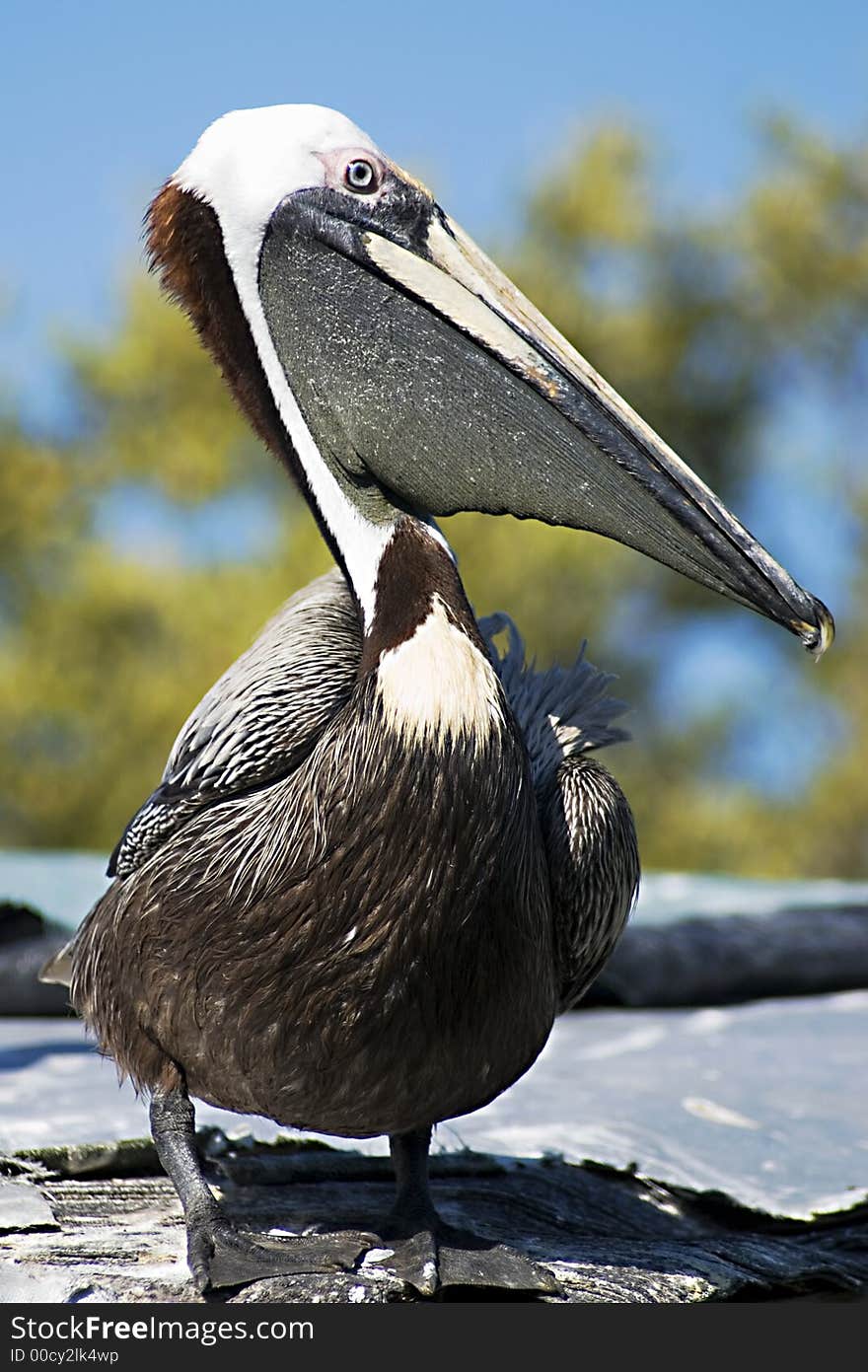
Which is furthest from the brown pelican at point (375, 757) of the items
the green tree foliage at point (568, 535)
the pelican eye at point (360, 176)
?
the green tree foliage at point (568, 535)

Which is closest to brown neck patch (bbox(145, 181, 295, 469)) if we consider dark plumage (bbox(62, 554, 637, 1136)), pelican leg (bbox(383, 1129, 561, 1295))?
dark plumage (bbox(62, 554, 637, 1136))

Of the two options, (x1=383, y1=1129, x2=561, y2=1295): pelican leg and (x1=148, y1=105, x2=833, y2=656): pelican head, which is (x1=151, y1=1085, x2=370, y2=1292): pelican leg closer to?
(x1=383, y1=1129, x2=561, y2=1295): pelican leg

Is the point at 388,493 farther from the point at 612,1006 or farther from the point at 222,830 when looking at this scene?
the point at 612,1006

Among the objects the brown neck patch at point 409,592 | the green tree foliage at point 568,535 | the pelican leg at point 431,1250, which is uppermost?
the green tree foliage at point 568,535

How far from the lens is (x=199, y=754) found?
9.89ft

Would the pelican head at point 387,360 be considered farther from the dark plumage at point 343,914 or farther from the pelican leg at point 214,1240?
the pelican leg at point 214,1240

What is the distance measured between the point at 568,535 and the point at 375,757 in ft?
47.9

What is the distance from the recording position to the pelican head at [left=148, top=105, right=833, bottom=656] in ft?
9.05

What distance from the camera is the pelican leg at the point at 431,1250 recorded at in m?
2.74

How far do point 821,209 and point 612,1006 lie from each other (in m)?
14.9

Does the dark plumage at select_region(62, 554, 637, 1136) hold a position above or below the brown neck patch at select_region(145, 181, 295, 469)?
below

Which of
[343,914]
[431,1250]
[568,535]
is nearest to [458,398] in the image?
[343,914]

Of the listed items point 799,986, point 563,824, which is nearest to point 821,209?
point 799,986

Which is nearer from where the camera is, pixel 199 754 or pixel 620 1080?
pixel 199 754
